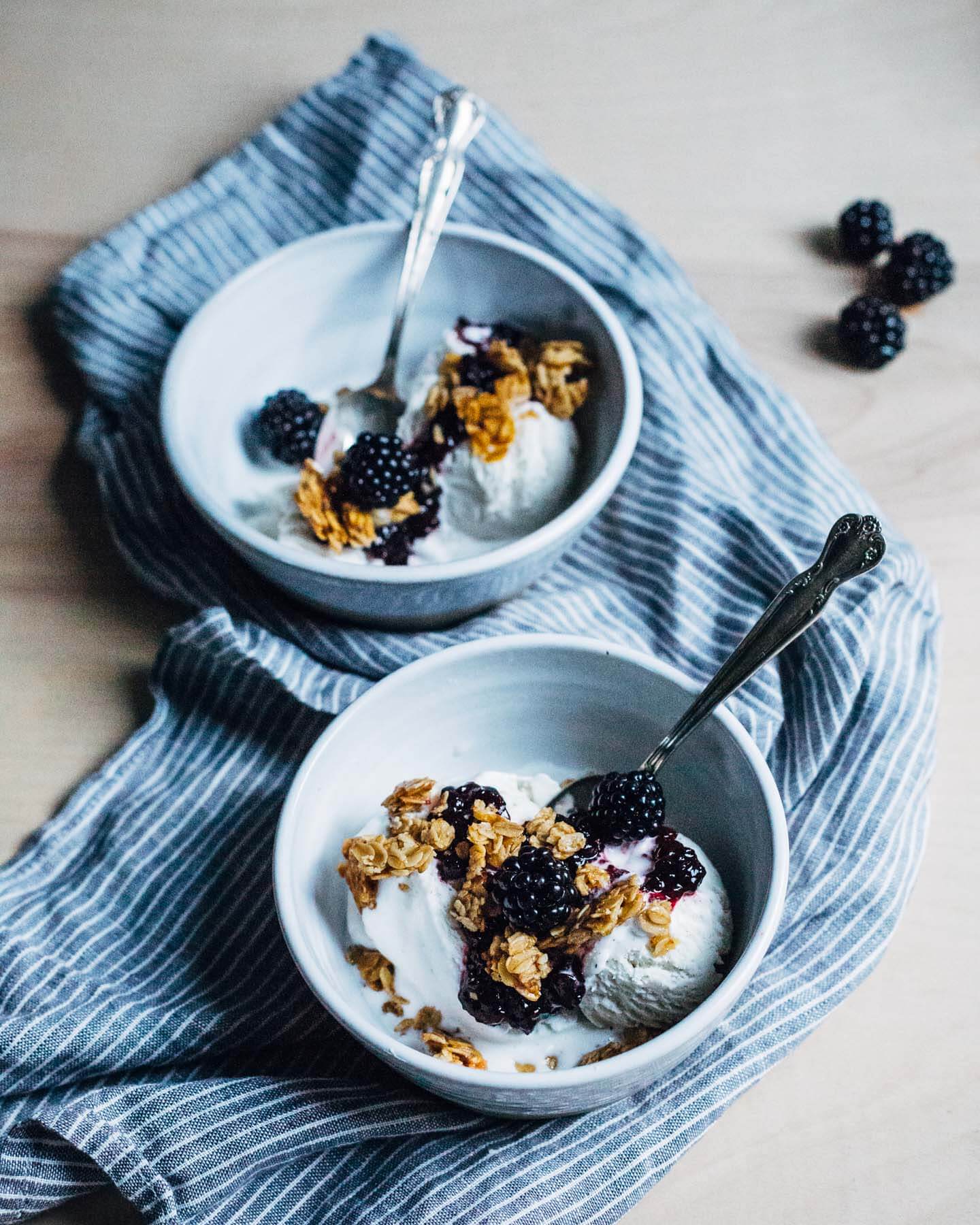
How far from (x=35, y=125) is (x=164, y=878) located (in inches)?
40.3

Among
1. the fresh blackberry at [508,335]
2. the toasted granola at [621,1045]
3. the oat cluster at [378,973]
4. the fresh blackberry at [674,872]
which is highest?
the fresh blackberry at [508,335]

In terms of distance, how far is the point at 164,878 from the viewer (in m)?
1.16

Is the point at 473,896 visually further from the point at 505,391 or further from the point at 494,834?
the point at 505,391

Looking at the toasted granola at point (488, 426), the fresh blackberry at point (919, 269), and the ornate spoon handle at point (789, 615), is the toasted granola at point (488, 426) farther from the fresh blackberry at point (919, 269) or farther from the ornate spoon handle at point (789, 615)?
the fresh blackberry at point (919, 269)

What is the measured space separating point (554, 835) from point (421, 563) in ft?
1.24

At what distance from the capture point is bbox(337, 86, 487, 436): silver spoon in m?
1.36

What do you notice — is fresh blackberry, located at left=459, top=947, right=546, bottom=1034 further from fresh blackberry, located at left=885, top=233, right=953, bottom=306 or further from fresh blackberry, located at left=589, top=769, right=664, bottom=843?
fresh blackberry, located at left=885, top=233, right=953, bottom=306

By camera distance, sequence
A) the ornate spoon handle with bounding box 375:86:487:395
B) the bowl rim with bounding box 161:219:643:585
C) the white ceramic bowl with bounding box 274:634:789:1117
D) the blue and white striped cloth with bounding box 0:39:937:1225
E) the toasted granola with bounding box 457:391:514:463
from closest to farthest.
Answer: the white ceramic bowl with bounding box 274:634:789:1117
the blue and white striped cloth with bounding box 0:39:937:1225
the bowl rim with bounding box 161:219:643:585
the toasted granola with bounding box 457:391:514:463
the ornate spoon handle with bounding box 375:86:487:395

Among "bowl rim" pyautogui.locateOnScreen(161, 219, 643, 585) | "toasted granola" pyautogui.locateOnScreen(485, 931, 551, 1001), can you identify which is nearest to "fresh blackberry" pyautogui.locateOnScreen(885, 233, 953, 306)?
"bowl rim" pyautogui.locateOnScreen(161, 219, 643, 585)

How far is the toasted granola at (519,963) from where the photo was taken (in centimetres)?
93

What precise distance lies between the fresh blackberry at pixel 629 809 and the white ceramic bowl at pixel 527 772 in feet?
0.25

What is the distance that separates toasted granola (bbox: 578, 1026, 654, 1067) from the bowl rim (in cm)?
42

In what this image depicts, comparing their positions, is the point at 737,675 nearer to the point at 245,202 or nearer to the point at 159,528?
the point at 159,528

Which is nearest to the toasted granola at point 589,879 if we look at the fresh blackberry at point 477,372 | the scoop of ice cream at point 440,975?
the scoop of ice cream at point 440,975
